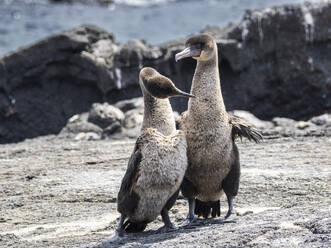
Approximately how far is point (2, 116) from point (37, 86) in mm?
975

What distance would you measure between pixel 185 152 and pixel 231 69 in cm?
843

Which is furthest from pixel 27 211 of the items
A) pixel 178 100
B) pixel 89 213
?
pixel 178 100

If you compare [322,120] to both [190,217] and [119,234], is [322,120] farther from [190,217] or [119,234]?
[119,234]

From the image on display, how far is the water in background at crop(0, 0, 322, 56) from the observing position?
30.7 m

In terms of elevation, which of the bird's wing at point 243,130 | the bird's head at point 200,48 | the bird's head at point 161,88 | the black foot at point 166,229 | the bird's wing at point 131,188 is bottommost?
the black foot at point 166,229

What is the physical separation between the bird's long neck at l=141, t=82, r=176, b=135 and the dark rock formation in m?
8.04

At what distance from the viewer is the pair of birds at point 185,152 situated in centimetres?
593

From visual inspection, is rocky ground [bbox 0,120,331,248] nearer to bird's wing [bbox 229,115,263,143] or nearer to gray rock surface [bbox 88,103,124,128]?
bird's wing [bbox 229,115,263,143]

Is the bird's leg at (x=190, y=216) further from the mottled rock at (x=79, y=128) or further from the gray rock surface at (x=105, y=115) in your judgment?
the gray rock surface at (x=105, y=115)

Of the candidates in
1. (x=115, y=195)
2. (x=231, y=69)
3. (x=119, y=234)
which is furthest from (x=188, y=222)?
(x=231, y=69)

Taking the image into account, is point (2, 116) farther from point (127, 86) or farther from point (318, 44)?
point (318, 44)

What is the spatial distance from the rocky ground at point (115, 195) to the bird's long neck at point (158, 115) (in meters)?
0.92

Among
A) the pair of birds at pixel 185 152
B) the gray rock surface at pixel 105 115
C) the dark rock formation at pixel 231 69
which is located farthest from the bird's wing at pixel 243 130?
the dark rock formation at pixel 231 69

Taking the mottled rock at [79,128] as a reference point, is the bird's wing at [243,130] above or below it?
above
